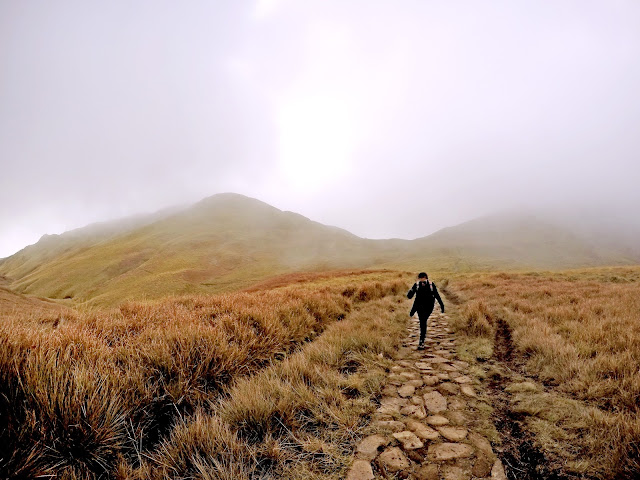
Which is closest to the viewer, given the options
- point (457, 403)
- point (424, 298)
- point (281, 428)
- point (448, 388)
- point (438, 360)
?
point (281, 428)

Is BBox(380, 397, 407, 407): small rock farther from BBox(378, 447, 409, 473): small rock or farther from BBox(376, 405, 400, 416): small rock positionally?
BBox(378, 447, 409, 473): small rock

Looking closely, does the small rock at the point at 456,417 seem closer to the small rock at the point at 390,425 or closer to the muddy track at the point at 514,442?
the muddy track at the point at 514,442

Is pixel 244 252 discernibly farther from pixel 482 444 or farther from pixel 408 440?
pixel 482 444

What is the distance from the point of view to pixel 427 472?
253 cm

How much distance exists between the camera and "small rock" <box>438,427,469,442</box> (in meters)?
3.06

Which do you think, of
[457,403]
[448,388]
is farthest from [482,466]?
[448,388]

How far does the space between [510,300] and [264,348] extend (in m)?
10.8

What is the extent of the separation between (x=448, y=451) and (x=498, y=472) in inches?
17.5

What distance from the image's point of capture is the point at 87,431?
2352mm

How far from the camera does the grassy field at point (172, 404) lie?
87.8 inches

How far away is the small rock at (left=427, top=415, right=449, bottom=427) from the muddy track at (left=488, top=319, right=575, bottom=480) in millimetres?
579

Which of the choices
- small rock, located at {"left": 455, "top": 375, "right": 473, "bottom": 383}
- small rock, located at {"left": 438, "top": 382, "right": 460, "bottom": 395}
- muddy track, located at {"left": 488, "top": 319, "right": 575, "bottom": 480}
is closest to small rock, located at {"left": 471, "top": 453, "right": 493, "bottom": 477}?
muddy track, located at {"left": 488, "top": 319, "right": 575, "bottom": 480}

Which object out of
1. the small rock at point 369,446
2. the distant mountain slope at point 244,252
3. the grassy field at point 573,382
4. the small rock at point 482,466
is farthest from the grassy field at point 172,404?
the distant mountain slope at point 244,252

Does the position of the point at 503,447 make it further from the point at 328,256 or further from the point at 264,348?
the point at 328,256
